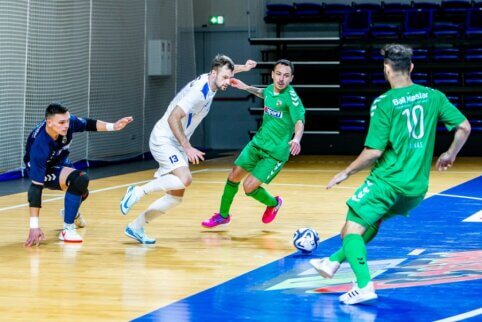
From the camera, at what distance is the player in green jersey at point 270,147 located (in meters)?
10.2

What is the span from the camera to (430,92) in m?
6.57

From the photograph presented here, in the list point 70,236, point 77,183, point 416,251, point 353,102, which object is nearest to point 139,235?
point 70,236

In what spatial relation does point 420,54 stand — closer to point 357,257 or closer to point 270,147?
point 270,147

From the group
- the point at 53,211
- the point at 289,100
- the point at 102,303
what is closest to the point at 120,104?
the point at 53,211

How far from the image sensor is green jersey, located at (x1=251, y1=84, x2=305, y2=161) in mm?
10289

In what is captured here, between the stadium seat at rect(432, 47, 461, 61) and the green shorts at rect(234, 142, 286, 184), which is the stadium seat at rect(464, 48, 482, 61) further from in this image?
the green shorts at rect(234, 142, 286, 184)

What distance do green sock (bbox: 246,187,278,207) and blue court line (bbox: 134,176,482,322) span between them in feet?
3.78

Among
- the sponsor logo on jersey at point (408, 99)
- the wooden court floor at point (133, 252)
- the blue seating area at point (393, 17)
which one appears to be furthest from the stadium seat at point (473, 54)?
the sponsor logo on jersey at point (408, 99)

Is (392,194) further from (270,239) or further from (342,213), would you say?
(342,213)

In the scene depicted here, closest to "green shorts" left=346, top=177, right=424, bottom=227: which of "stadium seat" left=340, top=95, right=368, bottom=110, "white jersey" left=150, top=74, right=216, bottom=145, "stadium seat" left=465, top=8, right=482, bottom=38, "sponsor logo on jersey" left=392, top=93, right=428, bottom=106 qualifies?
"sponsor logo on jersey" left=392, top=93, right=428, bottom=106

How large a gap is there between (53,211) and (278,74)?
354cm

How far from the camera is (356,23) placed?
72.7ft

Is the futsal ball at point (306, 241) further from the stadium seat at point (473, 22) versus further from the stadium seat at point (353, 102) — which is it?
the stadium seat at point (473, 22)

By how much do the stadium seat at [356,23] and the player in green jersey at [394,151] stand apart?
612 inches
